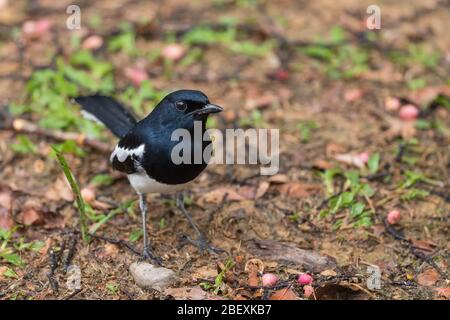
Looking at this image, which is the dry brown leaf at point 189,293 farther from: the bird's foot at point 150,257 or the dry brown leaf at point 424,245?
the dry brown leaf at point 424,245

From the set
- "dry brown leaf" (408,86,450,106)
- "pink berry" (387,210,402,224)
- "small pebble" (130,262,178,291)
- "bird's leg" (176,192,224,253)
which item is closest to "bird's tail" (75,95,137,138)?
"bird's leg" (176,192,224,253)

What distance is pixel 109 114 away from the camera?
18.0ft

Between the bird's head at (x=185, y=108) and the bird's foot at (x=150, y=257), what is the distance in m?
0.92

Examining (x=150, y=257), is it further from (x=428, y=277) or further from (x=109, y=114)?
(x=428, y=277)

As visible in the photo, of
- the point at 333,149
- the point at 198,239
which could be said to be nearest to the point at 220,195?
the point at 198,239

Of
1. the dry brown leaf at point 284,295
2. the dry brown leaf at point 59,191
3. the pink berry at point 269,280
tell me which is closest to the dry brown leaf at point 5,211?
the dry brown leaf at point 59,191

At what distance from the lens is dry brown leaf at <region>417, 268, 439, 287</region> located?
4418 millimetres

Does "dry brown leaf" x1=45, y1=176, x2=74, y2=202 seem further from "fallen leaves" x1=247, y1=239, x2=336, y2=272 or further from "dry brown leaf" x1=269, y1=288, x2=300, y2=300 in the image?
"dry brown leaf" x1=269, y1=288, x2=300, y2=300

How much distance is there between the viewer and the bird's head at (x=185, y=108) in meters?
4.62

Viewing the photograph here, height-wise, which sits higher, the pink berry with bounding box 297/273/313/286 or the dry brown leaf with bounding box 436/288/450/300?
the pink berry with bounding box 297/273/313/286

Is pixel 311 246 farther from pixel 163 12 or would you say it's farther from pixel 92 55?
pixel 163 12

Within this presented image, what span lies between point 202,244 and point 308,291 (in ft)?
2.97

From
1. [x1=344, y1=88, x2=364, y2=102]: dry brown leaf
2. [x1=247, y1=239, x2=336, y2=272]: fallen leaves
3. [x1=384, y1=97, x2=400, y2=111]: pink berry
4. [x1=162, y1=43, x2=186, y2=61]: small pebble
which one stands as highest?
[x1=162, y1=43, x2=186, y2=61]: small pebble

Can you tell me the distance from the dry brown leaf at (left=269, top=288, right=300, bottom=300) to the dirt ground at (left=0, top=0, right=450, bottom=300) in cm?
1
